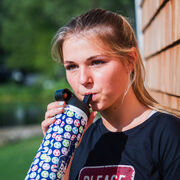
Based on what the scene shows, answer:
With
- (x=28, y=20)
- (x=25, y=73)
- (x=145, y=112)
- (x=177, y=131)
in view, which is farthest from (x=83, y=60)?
(x=25, y=73)

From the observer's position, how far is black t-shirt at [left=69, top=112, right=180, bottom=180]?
153 centimetres

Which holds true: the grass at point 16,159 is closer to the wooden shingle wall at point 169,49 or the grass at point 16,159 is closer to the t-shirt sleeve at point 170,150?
the wooden shingle wall at point 169,49

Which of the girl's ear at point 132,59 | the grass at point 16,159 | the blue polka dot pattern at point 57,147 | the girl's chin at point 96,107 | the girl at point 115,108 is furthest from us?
the grass at point 16,159

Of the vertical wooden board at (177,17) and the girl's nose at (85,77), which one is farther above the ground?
the vertical wooden board at (177,17)

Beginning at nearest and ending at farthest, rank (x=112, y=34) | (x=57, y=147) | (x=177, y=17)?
(x=57, y=147), (x=112, y=34), (x=177, y=17)

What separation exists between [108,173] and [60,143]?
357 millimetres

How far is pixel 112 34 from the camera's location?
1744 mm

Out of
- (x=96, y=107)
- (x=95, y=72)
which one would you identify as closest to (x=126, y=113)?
(x=96, y=107)

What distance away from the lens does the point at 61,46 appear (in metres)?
1.92

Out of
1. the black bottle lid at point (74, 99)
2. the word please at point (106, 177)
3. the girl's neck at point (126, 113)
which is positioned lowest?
the word please at point (106, 177)

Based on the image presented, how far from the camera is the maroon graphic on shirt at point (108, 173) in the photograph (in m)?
1.62

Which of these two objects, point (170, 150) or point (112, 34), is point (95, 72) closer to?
point (112, 34)

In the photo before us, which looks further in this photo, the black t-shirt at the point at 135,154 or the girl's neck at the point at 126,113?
the girl's neck at the point at 126,113

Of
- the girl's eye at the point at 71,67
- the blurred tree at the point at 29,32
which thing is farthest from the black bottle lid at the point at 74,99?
the blurred tree at the point at 29,32
